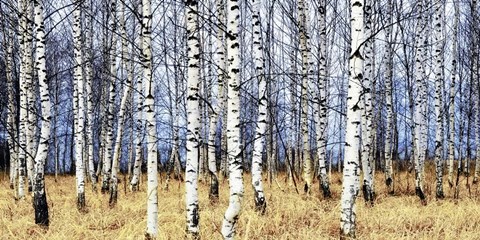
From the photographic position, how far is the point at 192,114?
6113 millimetres

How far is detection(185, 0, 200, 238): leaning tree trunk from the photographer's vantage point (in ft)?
19.6

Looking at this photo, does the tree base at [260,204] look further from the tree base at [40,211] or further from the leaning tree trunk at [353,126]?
the tree base at [40,211]

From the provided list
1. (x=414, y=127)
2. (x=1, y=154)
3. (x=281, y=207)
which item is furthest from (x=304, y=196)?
(x=1, y=154)

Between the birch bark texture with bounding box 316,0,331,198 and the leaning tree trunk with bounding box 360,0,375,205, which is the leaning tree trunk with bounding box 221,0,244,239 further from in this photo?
the birch bark texture with bounding box 316,0,331,198

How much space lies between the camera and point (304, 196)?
11.3m

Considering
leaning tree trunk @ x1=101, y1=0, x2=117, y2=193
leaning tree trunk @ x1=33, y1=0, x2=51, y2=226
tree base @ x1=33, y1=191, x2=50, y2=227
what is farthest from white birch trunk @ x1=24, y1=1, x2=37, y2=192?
leaning tree trunk @ x1=101, y1=0, x2=117, y2=193

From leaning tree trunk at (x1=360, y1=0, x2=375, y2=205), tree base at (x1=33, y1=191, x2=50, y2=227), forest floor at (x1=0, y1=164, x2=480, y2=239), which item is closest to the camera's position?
forest floor at (x1=0, y1=164, x2=480, y2=239)

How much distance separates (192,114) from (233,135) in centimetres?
97

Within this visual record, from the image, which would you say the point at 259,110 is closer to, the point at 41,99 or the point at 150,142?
the point at 150,142

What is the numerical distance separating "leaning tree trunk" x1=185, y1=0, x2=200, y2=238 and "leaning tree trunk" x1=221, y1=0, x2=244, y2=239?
52cm

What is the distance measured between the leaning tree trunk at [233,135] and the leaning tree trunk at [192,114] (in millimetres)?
522

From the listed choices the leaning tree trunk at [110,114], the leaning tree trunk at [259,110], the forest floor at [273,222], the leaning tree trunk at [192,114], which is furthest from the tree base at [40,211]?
the leaning tree trunk at [110,114]

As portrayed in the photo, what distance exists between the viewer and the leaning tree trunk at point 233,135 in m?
5.13

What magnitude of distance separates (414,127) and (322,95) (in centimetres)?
263
